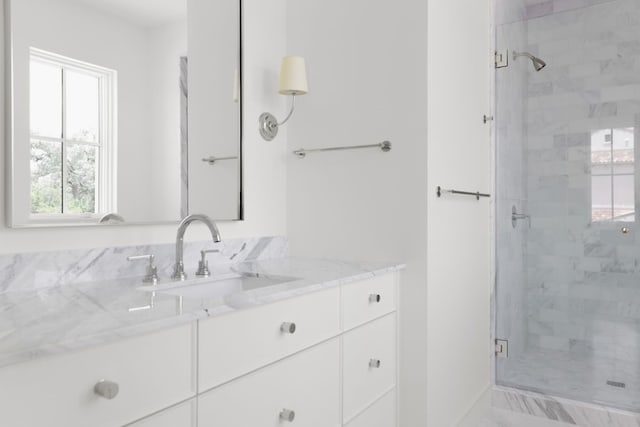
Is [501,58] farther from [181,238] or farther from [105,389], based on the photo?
[105,389]

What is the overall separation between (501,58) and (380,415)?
2066 millimetres

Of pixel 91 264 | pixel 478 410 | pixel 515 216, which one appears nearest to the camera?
pixel 91 264

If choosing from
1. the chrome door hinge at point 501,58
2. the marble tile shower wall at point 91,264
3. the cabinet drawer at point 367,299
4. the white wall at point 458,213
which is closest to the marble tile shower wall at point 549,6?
the chrome door hinge at point 501,58

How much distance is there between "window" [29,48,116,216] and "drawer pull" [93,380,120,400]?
2.22 feet

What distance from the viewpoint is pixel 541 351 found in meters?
2.87

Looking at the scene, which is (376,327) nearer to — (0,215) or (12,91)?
(0,215)

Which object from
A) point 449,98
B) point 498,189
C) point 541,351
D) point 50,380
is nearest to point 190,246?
point 50,380

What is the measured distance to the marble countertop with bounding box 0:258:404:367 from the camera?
2.79 ft

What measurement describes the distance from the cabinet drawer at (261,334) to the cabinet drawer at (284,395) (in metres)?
0.03

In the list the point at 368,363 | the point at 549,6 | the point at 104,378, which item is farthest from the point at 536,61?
the point at 104,378

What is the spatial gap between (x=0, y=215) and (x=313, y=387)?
1008mm

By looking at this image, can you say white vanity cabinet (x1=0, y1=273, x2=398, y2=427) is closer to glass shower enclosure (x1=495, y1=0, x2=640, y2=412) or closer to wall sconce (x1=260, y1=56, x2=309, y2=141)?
wall sconce (x1=260, y1=56, x2=309, y2=141)

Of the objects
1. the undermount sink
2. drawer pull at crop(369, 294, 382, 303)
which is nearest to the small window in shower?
drawer pull at crop(369, 294, 382, 303)

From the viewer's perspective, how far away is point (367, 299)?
5.82 ft
